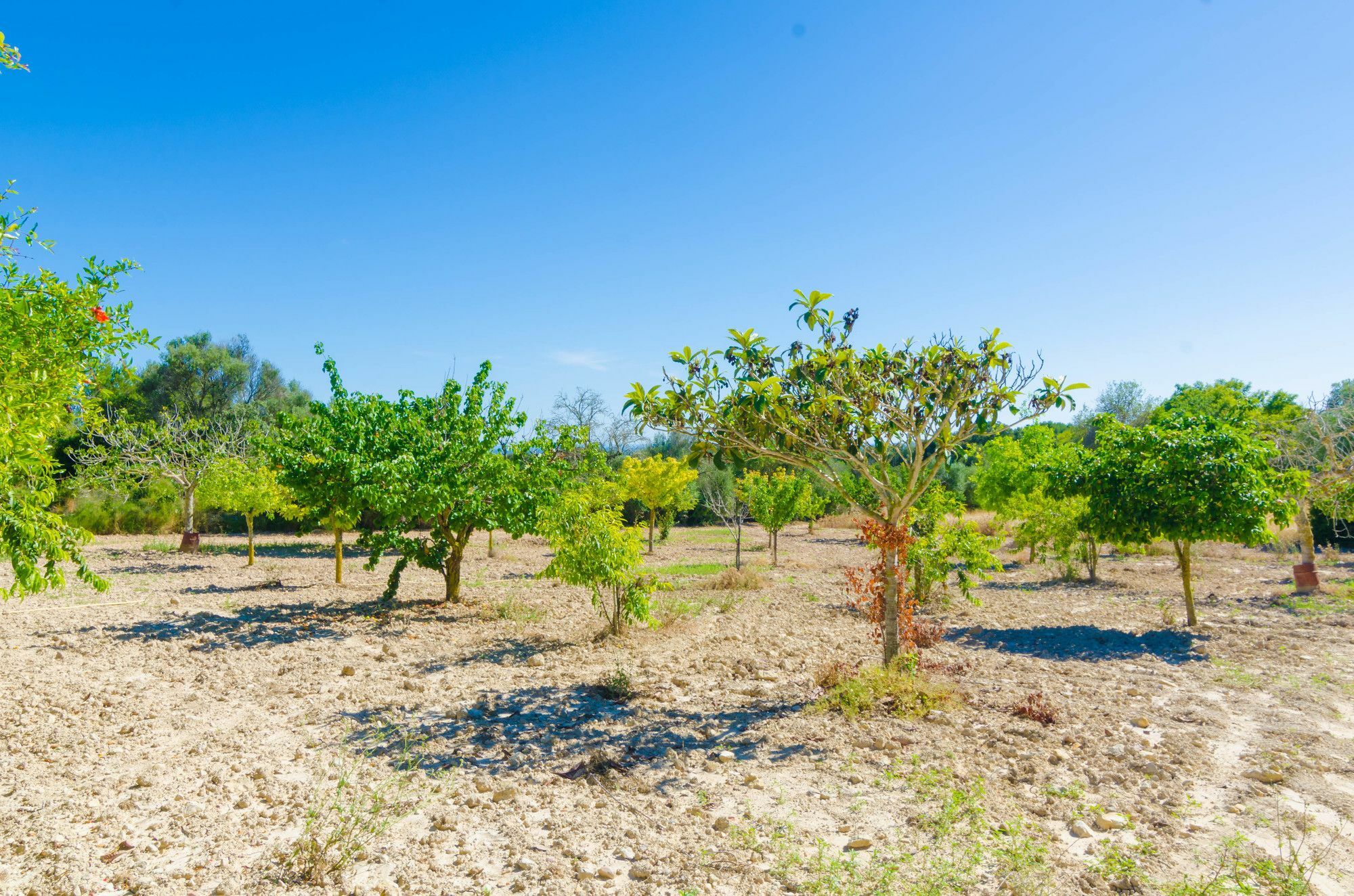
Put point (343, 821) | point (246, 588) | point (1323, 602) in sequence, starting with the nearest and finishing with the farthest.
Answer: point (343, 821), point (1323, 602), point (246, 588)

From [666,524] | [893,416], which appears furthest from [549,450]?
[666,524]

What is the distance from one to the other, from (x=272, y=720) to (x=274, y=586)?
27.6ft

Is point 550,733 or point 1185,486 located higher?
point 1185,486

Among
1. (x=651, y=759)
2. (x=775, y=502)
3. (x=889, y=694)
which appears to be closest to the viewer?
(x=651, y=759)

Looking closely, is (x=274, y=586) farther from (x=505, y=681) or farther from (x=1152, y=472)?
(x=1152, y=472)

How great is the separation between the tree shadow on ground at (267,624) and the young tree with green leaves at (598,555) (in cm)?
282

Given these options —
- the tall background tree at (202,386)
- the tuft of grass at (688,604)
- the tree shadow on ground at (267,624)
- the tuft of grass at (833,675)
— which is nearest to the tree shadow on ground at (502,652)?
the tuft of grass at (688,604)

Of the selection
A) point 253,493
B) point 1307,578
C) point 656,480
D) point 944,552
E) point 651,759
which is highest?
point 656,480

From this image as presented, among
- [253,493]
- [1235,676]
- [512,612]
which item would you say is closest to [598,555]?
[512,612]

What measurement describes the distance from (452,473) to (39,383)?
20.6ft

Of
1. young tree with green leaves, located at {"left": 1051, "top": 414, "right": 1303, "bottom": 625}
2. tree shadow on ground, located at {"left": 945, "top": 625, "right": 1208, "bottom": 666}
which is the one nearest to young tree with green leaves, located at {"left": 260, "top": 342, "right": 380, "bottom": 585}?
tree shadow on ground, located at {"left": 945, "top": 625, "right": 1208, "bottom": 666}

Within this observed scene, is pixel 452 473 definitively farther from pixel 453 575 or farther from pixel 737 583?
pixel 737 583

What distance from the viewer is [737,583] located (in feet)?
45.9

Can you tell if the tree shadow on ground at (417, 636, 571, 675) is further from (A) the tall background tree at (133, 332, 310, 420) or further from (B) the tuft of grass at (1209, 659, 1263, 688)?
(A) the tall background tree at (133, 332, 310, 420)
